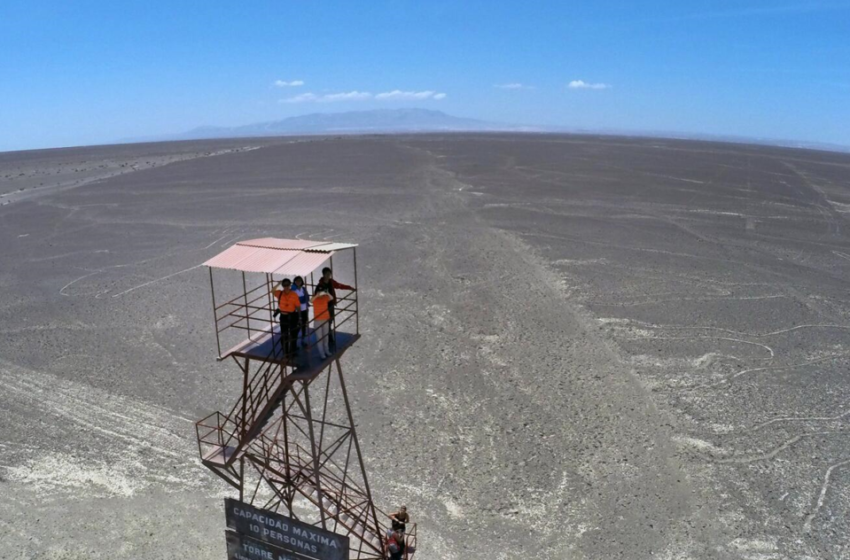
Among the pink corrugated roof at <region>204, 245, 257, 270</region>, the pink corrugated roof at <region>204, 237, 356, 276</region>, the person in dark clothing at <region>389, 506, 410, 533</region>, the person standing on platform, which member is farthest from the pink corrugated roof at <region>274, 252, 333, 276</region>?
the person in dark clothing at <region>389, 506, 410, 533</region>

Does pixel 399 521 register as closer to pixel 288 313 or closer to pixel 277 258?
pixel 288 313

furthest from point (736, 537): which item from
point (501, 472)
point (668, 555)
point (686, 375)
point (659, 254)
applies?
point (659, 254)

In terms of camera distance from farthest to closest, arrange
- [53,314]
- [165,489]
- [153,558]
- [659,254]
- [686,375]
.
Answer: [659,254], [53,314], [686,375], [165,489], [153,558]

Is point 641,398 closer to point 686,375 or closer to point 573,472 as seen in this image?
point 686,375

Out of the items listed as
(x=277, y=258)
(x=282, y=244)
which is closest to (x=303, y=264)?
(x=277, y=258)

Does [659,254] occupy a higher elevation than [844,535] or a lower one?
higher

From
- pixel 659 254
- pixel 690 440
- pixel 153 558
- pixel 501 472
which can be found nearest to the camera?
pixel 153 558

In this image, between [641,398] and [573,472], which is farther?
[641,398]

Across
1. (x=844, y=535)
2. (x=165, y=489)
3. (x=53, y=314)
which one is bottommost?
(x=844, y=535)
